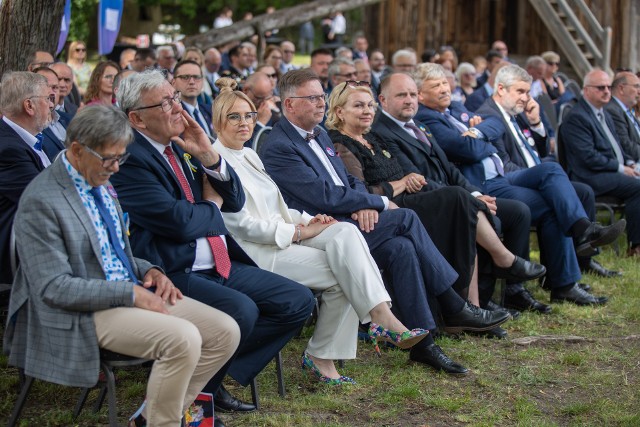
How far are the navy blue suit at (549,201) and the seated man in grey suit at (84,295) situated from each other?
3.63 meters

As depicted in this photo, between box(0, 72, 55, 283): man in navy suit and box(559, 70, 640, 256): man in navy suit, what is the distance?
482 cm

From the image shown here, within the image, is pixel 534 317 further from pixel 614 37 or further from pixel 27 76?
pixel 614 37

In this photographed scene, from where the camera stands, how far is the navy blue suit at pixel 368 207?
513cm

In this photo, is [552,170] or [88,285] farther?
[552,170]

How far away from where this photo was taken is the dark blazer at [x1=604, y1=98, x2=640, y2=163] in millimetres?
8523

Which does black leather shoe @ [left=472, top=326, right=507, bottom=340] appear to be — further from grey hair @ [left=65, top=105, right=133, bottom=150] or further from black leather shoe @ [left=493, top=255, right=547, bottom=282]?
grey hair @ [left=65, top=105, right=133, bottom=150]

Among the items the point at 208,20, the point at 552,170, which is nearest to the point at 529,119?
the point at 552,170

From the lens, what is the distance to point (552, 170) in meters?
6.81

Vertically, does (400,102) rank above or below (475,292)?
above

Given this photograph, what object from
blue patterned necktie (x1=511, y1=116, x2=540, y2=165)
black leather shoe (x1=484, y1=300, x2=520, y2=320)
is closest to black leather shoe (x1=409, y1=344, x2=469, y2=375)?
black leather shoe (x1=484, y1=300, x2=520, y2=320)

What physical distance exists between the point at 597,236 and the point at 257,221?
296 centimetres

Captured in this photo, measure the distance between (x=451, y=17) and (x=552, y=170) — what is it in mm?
12971

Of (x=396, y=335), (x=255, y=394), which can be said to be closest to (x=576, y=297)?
(x=396, y=335)

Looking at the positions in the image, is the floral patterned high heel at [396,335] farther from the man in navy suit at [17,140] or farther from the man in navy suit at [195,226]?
the man in navy suit at [17,140]
